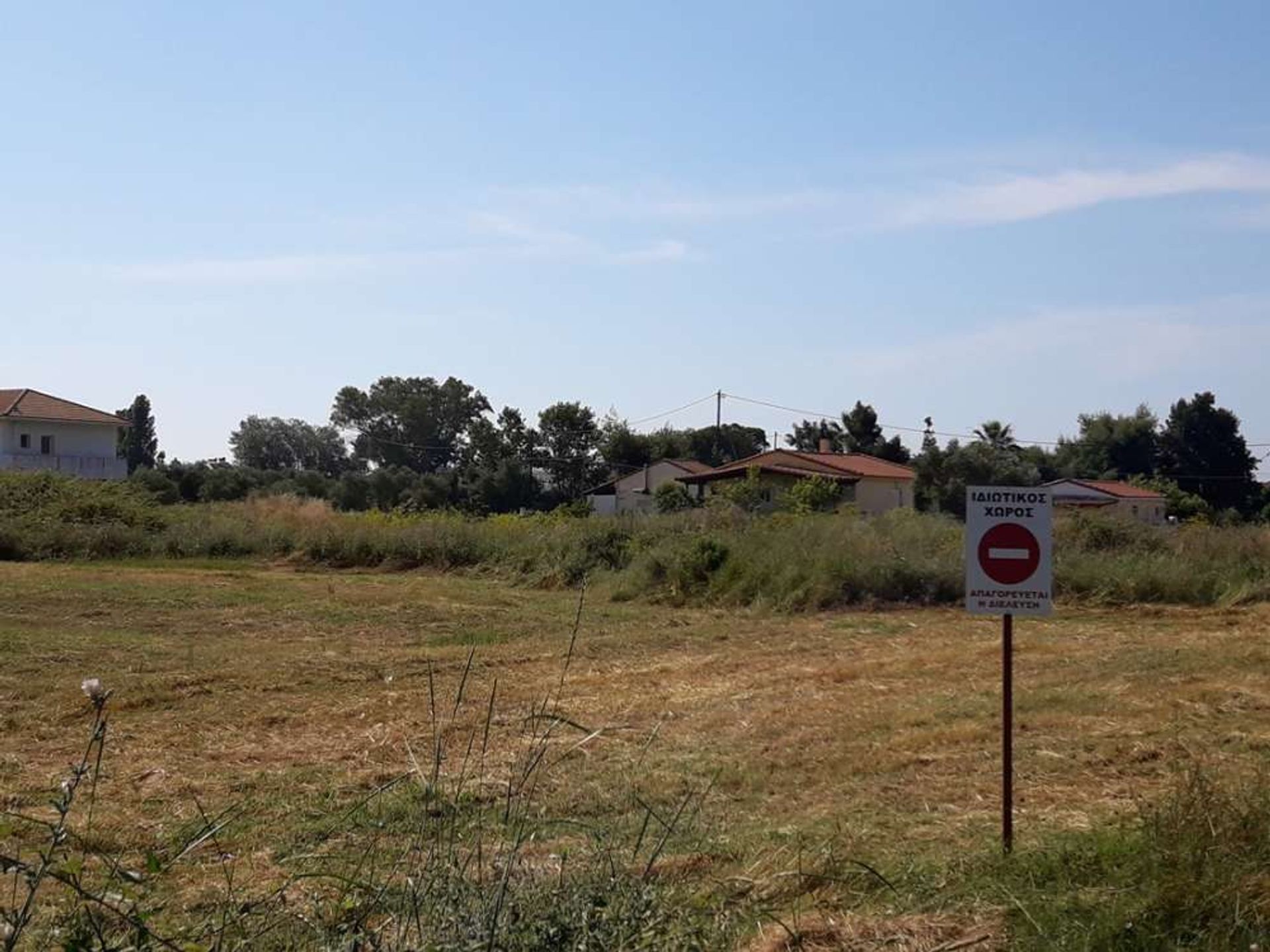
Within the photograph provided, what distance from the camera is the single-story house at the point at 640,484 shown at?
58.8 meters

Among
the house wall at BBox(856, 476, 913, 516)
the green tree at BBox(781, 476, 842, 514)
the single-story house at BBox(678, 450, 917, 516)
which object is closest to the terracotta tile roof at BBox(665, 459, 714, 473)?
the single-story house at BBox(678, 450, 917, 516)

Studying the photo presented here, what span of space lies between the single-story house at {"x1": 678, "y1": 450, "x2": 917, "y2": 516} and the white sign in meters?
43.5

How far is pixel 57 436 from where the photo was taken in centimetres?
5812

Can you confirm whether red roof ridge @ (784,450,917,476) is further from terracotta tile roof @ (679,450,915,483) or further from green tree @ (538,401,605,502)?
green tree @ (538,401,605,502)

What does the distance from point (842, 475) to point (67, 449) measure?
103 feet

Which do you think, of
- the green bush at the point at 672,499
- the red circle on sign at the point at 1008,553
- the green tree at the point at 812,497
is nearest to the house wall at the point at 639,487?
the green bush at the point at 672,499

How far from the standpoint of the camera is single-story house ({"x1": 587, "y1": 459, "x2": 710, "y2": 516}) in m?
58.8

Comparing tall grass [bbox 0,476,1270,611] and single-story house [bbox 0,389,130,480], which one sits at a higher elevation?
single-story house [bbox 0,389,130,480]

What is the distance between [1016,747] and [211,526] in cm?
2933

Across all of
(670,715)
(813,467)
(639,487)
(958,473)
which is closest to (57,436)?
(639,487)

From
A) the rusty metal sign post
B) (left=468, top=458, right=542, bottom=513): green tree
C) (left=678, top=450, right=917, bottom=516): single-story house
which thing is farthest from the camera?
(left=468, top=458, right=542, bottom=513): green tree

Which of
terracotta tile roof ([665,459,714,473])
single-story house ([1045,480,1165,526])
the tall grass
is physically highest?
terracotta tile roof ([665,459,714,473])

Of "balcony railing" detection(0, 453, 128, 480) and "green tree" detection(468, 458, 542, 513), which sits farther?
"green tree" detection(468, 458, 542, 513)

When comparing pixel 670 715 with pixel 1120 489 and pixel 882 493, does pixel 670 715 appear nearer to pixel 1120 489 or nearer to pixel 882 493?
pixel 882 493
